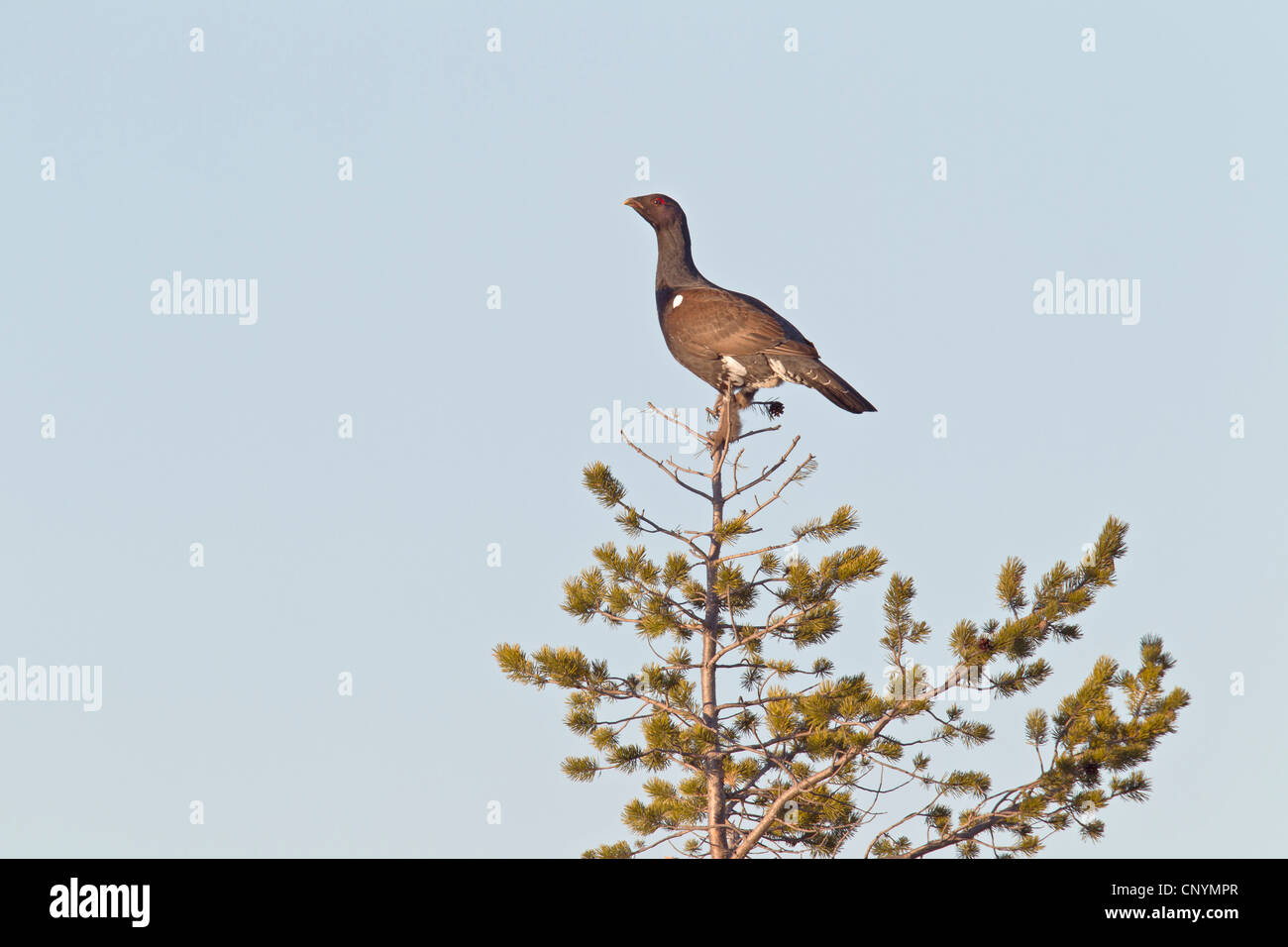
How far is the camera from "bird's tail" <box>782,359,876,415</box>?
9414mm

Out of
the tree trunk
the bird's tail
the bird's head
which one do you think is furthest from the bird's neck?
the tree trunk

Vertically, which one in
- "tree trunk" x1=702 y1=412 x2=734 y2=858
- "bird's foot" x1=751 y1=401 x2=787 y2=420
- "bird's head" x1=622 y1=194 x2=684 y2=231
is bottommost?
"tree trunk" x1=702 y1=412 x2=734 y2=858

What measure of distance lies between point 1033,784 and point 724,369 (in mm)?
3752

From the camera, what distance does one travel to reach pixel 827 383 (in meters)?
9.48

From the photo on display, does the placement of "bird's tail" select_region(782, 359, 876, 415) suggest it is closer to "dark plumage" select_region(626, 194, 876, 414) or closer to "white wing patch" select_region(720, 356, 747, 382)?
"dark plumage" select_region(626, 194, 876, 414)

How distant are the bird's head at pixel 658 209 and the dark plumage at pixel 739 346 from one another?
2.05ft

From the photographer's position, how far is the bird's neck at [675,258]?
10703 mm

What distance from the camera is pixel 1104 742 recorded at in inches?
310

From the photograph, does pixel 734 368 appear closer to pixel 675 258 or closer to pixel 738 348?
pixel 738 348

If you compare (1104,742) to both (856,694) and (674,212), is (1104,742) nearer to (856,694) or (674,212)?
(856,694)
